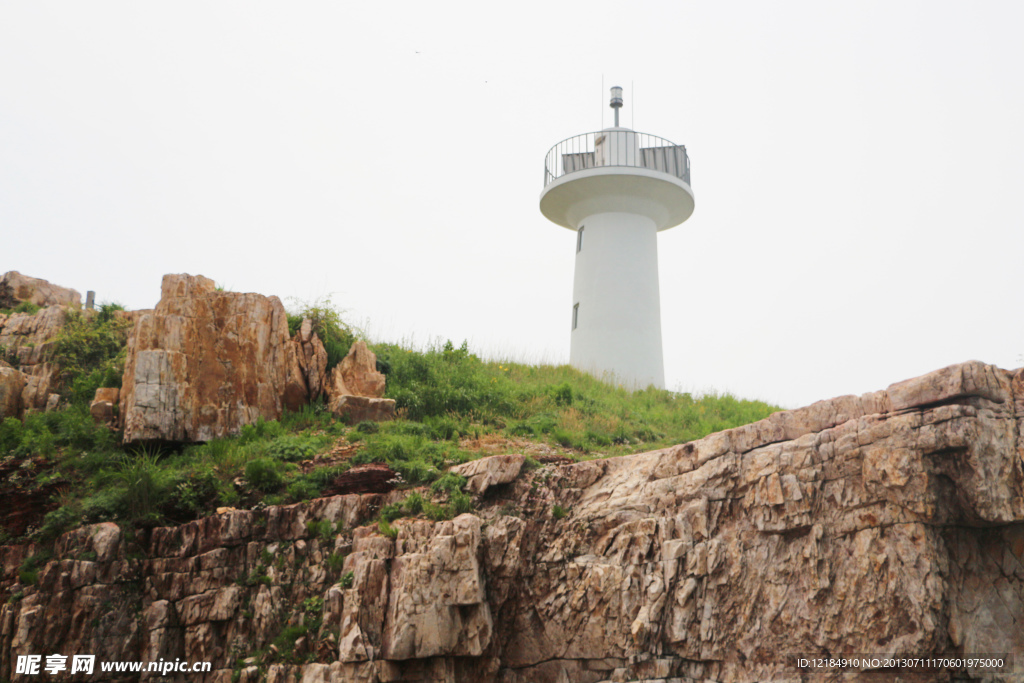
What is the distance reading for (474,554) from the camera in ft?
31.0

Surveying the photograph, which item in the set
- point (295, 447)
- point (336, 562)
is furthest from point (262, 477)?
point (336, 562)

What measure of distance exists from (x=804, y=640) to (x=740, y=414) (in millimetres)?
9268

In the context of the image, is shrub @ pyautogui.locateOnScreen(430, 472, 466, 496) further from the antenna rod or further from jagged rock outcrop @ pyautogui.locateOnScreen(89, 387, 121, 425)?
the antenna rod

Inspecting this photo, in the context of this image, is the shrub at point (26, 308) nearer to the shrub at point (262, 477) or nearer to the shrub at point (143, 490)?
the shrub at point (143, 490)

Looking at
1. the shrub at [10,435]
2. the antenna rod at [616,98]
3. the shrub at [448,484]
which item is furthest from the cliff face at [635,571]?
the antenna rod at [616,98]

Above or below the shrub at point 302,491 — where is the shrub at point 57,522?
below

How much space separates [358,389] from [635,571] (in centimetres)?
667

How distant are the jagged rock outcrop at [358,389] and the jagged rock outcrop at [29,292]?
6.90 metres

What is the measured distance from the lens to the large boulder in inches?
478

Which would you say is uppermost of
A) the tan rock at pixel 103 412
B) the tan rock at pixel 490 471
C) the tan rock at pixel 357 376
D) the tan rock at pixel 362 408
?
the tan rock at pixel 357 376

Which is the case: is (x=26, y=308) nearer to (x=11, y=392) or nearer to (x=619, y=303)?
(x=11, y=392)

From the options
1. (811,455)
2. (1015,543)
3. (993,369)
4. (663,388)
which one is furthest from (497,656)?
(663,388)

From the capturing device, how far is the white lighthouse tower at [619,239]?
68.1 ft

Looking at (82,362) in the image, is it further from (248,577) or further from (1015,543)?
(1015,543)
